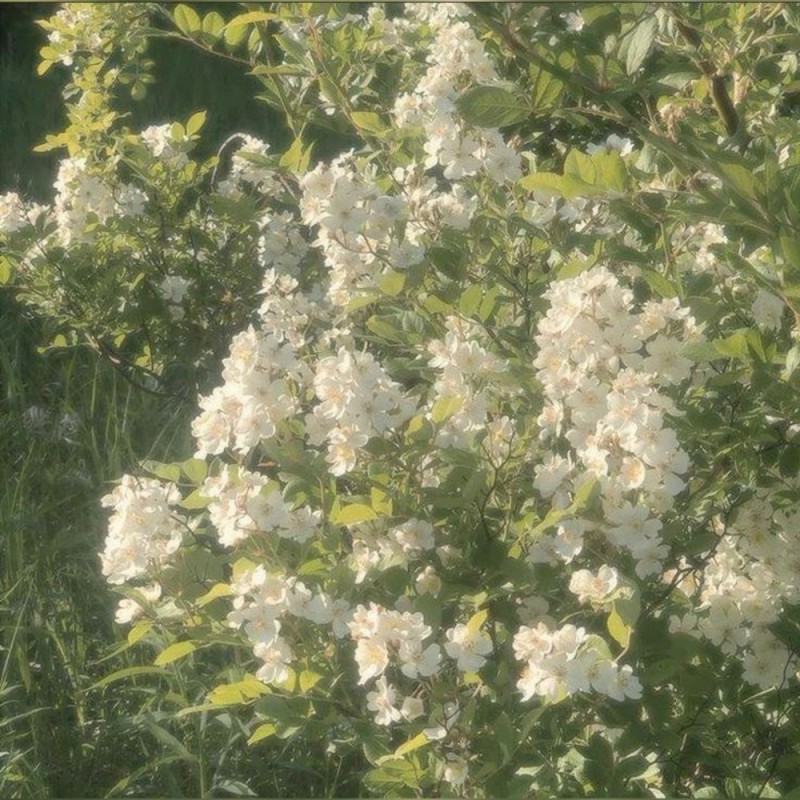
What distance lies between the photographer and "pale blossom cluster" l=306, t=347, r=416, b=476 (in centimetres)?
154

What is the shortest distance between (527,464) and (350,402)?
346mm

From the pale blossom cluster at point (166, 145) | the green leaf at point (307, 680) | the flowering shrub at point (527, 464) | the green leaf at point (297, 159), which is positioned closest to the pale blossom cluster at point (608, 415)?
the flowering shrub at point (527, 464)

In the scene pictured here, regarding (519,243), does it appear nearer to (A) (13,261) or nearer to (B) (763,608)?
(B) (763,608)

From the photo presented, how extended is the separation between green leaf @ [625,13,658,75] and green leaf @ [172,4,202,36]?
2.89 ft

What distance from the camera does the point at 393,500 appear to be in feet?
5.27

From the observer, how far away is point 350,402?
1.53 m

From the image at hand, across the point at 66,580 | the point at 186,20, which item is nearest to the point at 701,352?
the point at 186,20

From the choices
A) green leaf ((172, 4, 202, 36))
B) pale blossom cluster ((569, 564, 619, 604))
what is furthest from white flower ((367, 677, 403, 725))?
green leaf ((172, 4, 202, 36))

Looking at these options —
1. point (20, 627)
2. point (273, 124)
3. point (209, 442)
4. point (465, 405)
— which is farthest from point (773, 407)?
point (273, 124)

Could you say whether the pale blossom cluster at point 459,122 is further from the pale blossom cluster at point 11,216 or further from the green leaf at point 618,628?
the pale blossom cluster at point 11,216

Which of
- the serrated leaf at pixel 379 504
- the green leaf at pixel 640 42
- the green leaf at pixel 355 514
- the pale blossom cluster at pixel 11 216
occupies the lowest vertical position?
the green leaf at pixel 355 514

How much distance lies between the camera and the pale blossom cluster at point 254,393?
158 centimetres

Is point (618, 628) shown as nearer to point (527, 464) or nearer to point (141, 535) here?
point (527, 464)

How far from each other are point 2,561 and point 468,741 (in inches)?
57.5
